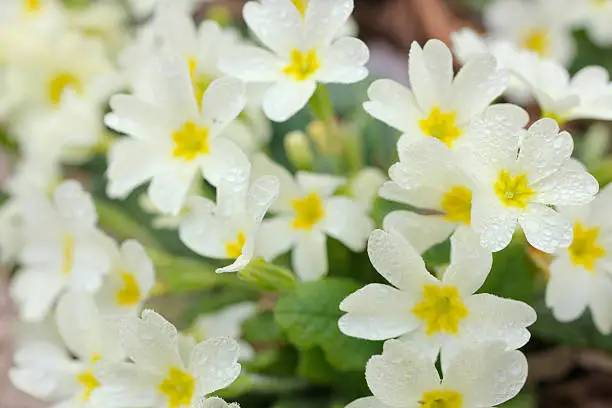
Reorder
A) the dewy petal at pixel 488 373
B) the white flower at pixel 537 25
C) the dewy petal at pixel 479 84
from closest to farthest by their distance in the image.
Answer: the dewy petal at pixel 488 373, the dewy petal at pixel 479 84, the white flower at pixel 537 25

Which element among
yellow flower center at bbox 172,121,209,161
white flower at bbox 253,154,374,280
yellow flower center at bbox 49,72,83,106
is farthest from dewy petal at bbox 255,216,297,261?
yellow flower center at bbox 49,72,83,106

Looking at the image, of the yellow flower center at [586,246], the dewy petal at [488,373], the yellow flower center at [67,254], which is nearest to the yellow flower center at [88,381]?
the yellow flower center at [67,254]

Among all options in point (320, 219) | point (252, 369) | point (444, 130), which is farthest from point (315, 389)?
point (444, 130)

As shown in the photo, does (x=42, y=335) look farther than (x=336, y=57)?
Yes

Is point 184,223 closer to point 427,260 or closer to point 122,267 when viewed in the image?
point 122,267

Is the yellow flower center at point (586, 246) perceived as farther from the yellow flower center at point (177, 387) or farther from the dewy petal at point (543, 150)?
the yellow flower center at point (177, 387)

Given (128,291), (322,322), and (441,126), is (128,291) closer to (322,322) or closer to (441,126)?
(322,322)
